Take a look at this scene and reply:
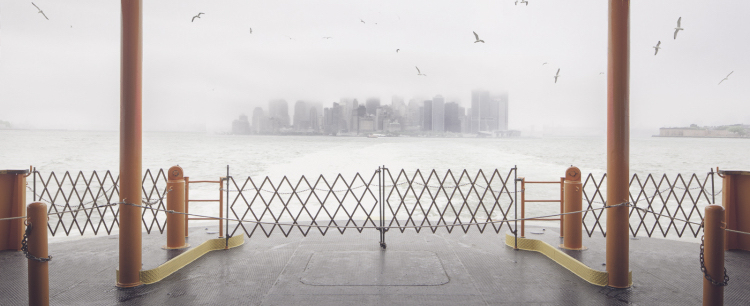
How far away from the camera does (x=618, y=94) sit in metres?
3.07

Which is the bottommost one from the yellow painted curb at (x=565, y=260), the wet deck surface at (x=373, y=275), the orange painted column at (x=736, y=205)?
the wet deck surface at (x=373, y=275)

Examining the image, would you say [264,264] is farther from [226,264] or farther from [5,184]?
→ [5,184]

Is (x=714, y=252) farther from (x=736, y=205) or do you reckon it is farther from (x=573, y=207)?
(x=736, y=205)

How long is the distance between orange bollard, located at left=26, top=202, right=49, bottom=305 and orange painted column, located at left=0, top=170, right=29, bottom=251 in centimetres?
240

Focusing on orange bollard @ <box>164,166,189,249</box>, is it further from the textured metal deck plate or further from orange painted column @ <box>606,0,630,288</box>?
orange painted column @ <box>606,0,630,288</box>

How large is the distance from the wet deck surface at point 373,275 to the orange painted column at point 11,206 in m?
0.21

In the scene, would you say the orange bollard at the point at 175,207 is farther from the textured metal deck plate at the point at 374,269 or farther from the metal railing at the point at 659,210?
the metal railing at the point at 659,210

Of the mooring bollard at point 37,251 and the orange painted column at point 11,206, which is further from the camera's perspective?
the orange painted column at point 11,206

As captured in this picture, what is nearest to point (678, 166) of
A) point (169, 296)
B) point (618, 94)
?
point (618, 94)

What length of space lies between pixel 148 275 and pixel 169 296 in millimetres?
385

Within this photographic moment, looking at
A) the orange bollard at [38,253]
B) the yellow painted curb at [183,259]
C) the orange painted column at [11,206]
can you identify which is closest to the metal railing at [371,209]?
the yellow painted curb at [183,259]

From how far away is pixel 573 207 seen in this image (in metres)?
4.04

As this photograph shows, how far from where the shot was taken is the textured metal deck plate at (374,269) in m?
3.38

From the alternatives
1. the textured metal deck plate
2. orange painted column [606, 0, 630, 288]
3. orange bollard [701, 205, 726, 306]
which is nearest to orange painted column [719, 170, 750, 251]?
orange painted column [606, 0, 630, 288]
